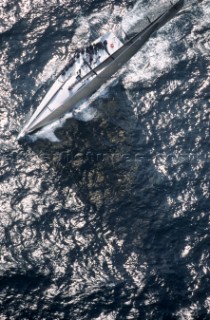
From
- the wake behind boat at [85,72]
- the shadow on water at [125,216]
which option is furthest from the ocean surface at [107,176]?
the wake behind boat at [85,72]

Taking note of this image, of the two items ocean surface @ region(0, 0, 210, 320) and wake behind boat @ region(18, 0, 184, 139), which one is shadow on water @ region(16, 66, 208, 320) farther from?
wake behind boat @ region(18, 0, 184, 139)

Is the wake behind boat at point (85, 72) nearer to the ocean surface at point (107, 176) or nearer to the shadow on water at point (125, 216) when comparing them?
the ocean surface at point (107, 176)

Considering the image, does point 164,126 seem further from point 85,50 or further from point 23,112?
point 23,112

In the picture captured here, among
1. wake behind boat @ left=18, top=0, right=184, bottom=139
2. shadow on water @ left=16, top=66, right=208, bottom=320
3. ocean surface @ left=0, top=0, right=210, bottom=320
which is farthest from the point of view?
wake behind boat @ left=18, top=0, right=184, bottom=139

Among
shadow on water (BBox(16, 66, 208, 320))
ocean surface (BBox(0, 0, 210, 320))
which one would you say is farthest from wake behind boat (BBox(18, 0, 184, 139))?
shadow on water (BBox(16, 66, 208, 320))

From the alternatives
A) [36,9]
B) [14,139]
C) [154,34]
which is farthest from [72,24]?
[14,139]

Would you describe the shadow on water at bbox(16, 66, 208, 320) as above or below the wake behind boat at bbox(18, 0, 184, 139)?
below
